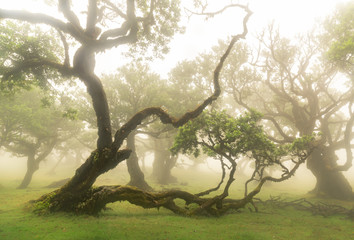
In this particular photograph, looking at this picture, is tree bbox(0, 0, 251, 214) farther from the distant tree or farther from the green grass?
the distant tree

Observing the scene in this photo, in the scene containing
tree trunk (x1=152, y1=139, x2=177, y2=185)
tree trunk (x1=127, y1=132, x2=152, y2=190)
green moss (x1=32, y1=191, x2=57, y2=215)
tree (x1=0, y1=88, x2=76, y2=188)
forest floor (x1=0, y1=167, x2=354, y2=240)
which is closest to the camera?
forest floor (x1=0, y1=167, x2=354, y2=240)

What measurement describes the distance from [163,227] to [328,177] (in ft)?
69.2

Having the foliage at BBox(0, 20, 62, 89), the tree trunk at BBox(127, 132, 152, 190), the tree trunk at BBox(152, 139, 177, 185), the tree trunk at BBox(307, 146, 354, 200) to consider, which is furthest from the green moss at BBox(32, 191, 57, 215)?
the tree trunk at BBox(307, 146, 354, 200)

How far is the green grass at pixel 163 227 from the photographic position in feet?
24.9

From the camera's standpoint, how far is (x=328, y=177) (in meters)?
20.7

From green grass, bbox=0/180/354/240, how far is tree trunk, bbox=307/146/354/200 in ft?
30.7

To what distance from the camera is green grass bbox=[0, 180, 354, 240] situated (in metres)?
7.60

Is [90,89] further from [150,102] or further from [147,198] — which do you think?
[150,102]

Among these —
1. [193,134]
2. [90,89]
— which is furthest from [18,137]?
[193,134]

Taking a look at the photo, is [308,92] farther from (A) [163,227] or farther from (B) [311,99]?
(A) [163,227]

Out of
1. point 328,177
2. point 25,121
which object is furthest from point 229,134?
point 25,121

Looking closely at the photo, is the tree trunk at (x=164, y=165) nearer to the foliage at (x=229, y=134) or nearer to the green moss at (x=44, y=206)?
the foliage at (x=229, y=134)

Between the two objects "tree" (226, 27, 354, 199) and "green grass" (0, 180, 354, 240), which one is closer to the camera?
"green grass" (0, 180, 354, 240)

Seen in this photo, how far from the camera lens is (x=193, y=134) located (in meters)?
14.7
